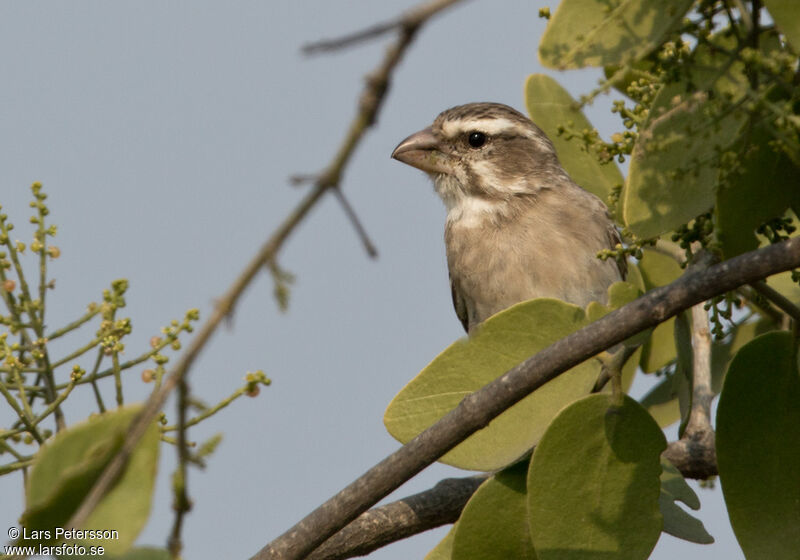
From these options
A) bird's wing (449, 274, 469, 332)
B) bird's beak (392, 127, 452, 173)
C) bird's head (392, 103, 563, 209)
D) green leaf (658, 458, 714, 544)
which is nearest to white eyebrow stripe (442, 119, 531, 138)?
bird's head (392, 103, 563, 209)

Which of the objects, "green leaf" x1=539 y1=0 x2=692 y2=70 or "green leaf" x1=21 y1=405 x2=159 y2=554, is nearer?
"green leaf" x1=21 y1=405 x2=159 y2=554

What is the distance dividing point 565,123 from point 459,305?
7.17ft

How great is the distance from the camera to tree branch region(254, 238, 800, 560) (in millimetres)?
2176

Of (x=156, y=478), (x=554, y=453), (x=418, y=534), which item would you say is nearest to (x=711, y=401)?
(x=418, y=534)

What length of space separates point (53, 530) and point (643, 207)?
62.3 inches

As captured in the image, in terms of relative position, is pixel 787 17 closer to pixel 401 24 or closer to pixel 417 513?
pixel 401 24

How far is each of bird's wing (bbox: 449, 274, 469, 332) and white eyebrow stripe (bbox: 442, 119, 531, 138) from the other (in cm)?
80

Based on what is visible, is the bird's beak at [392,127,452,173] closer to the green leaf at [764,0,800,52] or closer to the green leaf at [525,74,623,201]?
the green leaf at [525,74,623,201]

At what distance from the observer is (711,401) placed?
417cm

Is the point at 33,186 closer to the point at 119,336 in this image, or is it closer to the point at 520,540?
the point at 119,336

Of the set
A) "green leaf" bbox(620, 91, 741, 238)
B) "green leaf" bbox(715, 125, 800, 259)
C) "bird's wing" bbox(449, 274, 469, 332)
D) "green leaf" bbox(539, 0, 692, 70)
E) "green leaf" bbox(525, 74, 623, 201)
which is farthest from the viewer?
"bird's wing" bbox(449, 274, 469, 332)

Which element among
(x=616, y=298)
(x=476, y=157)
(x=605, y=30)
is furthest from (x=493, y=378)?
(x=476, y=157)

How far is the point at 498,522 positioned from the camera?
308 centimetres

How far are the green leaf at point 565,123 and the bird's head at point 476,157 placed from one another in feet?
4.97
